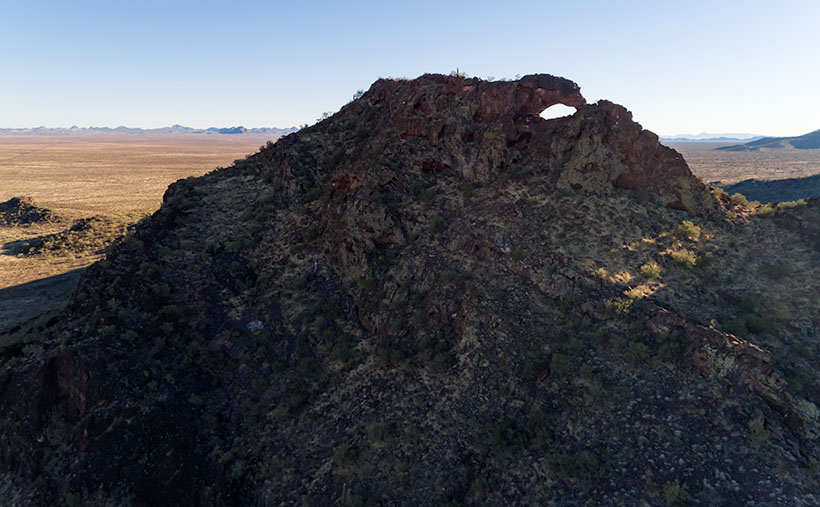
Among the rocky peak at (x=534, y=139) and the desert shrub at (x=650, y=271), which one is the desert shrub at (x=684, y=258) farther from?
the rocky peak at (x=534, y=139)

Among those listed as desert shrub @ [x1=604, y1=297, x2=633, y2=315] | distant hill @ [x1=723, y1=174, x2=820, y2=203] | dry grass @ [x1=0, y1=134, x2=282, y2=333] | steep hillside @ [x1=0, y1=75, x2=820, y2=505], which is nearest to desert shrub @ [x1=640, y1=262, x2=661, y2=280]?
steep hillside @ [x1=0, y1=75, x2=820, y2=505]

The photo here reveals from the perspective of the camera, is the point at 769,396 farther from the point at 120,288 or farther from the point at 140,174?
the point at 140,174

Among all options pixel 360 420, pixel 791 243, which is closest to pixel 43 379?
pixel 360 420

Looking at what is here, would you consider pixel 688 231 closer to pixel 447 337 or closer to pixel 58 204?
pixel 447 337

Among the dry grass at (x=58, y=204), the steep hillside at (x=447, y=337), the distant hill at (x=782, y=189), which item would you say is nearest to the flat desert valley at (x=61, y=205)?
the dry grass at (x=58, y=204)

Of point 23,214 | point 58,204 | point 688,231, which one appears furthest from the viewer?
point 58,204

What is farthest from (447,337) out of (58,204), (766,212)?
(58,204)
